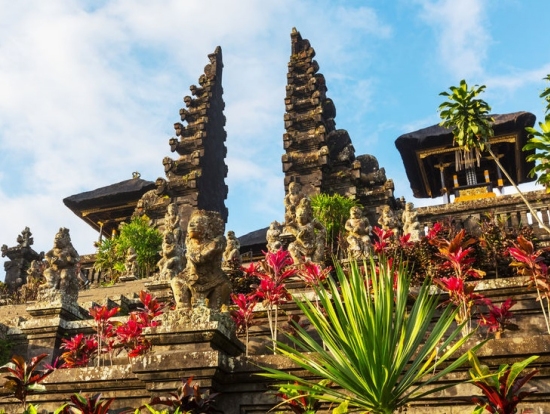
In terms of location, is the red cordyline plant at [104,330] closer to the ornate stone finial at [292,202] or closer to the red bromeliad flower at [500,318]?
the red bromeliad flower at [500,318]

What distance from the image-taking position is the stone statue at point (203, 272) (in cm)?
A: 563

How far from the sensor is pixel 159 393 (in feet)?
15.6

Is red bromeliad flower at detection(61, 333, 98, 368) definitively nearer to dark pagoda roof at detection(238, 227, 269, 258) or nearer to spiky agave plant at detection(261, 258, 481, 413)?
spiky agave plant at detection(261, 258, 481, 413)

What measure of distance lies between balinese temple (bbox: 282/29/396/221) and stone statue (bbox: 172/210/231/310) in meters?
13.1

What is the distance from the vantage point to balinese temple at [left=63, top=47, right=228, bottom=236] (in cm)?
2369

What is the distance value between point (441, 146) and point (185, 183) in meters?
10.8

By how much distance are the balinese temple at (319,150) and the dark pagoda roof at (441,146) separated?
2644 mm

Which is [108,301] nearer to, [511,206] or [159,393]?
[159,393]

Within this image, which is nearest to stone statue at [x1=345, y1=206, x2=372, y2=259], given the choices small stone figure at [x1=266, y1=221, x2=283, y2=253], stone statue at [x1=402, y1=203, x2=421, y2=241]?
stone statue at [x1=402, y1=203, x2=421, y2=241]

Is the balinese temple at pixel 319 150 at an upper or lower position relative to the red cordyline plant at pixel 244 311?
upper

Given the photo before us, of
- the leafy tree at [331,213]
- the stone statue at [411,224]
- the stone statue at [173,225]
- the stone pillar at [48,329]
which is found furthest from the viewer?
the leafy tree at [331,213]

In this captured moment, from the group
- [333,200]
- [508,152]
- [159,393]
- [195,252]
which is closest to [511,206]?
[333,200]

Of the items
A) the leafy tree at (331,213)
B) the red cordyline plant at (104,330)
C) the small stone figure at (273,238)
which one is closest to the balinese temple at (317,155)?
the leafy tree at (331,213)

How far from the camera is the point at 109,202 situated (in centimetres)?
2722
